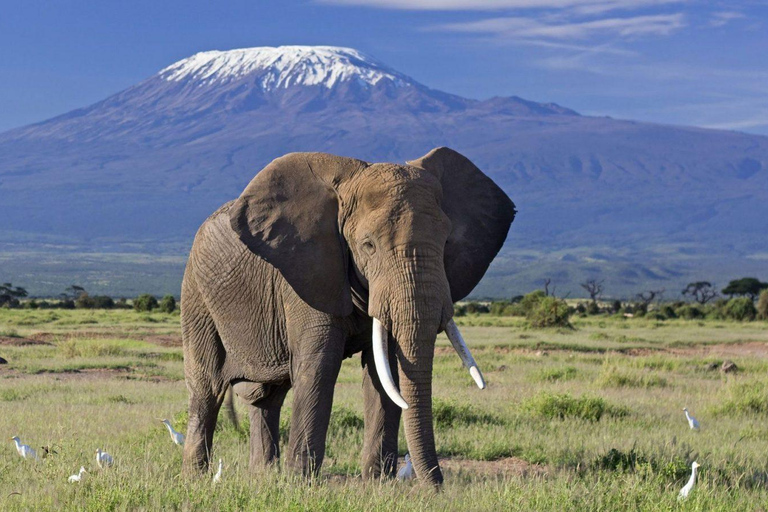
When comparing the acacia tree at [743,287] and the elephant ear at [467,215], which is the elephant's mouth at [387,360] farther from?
the acacia tree at [743,287]

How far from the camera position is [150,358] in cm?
2400

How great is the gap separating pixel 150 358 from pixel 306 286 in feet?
55.4

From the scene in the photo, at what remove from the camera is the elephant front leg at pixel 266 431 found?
9414 millimetres

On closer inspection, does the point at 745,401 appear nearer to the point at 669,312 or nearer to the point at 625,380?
the point at 625,380

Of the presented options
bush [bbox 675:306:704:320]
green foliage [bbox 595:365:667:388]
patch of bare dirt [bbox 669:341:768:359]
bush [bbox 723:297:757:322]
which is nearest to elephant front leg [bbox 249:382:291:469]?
green foliage [bbox 595:365:667:388]

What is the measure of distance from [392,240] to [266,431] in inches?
110

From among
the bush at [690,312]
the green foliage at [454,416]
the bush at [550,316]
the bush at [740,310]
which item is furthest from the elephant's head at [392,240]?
the bush at [690,312]

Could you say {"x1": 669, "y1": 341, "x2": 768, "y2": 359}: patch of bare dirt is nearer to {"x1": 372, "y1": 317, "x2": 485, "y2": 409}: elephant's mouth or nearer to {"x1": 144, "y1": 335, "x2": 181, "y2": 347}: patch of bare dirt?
{"x1": 144, "y1": 335, "x2": 181, "y2": 347}: patch of bare dirt

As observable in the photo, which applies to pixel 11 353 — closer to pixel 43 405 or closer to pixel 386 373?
pixel 43 405

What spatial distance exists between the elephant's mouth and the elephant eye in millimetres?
441

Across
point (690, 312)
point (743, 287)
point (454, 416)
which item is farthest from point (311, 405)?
point (743, 287)

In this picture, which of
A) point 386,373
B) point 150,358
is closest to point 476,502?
point 386,373

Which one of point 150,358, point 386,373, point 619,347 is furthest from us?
point 619,347

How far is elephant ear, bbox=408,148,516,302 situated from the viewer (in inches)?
324
